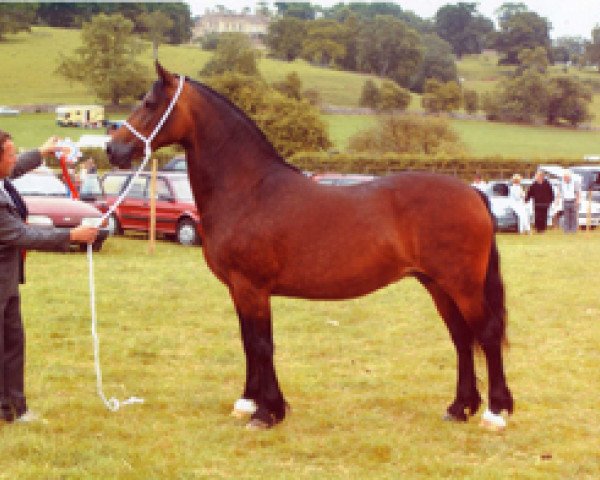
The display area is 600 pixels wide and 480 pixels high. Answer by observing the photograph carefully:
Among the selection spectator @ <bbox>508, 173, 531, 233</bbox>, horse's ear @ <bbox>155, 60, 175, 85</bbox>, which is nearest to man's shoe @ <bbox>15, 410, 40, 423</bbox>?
horse's ear @ <bbox>155, 60, 175, 85</bbox>

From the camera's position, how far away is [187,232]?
21656 mm

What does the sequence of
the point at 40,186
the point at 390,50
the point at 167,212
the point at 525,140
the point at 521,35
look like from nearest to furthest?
the point at 40,186 < the point at 167,212 < the point at 525,140 < the point at 390,50 < the point at 521,35

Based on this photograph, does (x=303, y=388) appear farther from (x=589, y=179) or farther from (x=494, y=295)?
(x=589, y=179)

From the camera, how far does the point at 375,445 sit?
6.07m

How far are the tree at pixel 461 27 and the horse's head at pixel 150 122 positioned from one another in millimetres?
146069

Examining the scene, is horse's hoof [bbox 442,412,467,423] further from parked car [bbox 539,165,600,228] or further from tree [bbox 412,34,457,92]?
tree [bbox 412,34,457,92]

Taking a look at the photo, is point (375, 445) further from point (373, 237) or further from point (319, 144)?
point (319, 144)

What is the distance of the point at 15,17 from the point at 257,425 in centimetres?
10548

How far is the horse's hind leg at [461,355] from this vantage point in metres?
6.84

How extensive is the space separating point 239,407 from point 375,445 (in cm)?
129

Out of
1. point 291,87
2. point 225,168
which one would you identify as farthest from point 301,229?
point 291,87

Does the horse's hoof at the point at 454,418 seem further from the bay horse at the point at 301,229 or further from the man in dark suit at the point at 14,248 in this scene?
the man in dark suit at the point at 14,248

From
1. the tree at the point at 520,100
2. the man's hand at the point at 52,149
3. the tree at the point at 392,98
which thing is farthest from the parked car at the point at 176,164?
the tree at the point at 520,100

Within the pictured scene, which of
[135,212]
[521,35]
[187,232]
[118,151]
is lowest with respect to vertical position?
[187,232]
